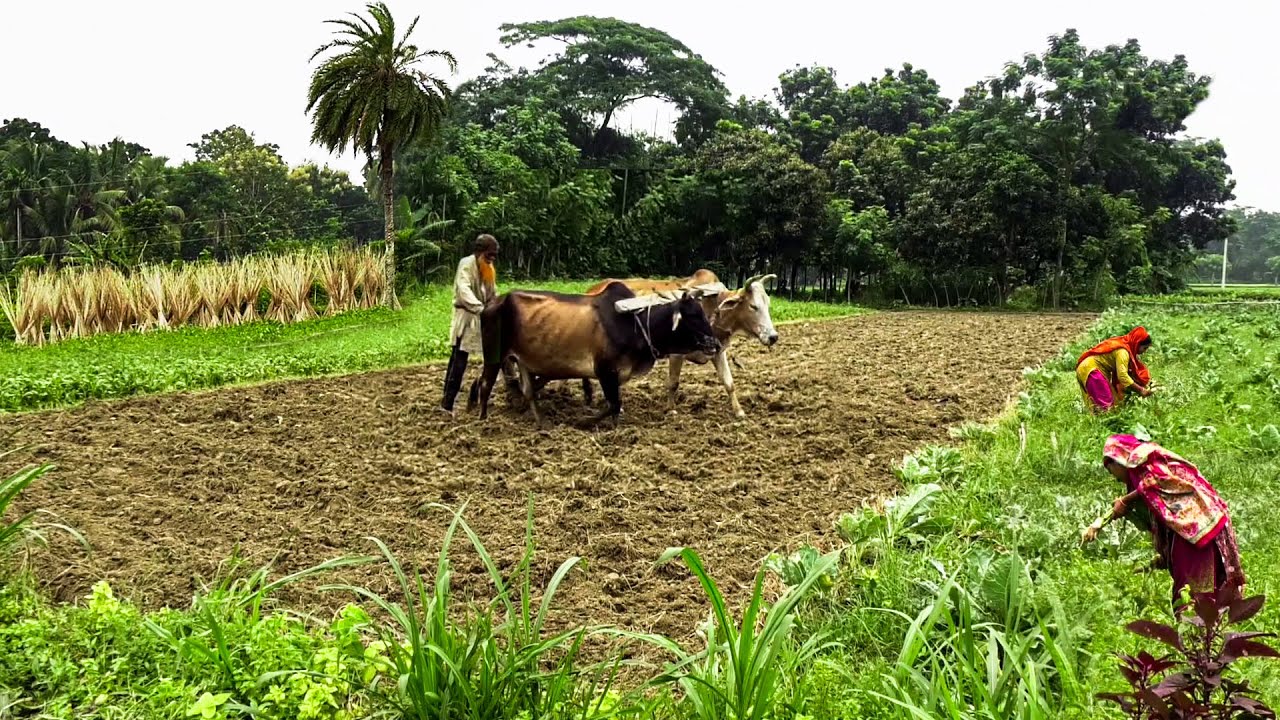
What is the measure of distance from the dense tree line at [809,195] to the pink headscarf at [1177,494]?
62.9 ft

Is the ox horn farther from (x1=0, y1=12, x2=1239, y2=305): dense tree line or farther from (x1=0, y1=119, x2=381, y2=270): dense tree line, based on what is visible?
(x1=0, y1=119, x2=381, y2=270): dense tree line

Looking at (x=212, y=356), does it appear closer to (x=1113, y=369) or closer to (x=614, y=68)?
(x=1113, y=369)

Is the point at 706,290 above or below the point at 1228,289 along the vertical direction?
below

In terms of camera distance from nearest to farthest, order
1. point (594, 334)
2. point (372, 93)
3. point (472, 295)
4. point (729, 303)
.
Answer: point (594, 334) < point (472, 295) < point (729, 303) < point (372, 93)

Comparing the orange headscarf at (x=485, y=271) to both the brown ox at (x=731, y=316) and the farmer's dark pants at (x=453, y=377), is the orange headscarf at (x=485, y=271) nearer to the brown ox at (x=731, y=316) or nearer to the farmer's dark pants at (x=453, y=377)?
the farmer's dark pants at (x=453, y=377)

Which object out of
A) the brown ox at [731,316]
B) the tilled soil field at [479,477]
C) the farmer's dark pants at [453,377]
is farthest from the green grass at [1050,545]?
the farmer's dark pants at [453,377]

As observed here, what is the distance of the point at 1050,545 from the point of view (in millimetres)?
4496

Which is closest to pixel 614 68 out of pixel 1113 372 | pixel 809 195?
pixel 809 195

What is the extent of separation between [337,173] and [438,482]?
1753 inches

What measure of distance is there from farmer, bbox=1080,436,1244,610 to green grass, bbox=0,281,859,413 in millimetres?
10163

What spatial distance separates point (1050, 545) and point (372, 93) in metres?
18.7

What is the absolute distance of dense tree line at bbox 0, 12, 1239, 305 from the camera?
27.2 metres

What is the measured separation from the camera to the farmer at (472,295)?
8414 millimetres

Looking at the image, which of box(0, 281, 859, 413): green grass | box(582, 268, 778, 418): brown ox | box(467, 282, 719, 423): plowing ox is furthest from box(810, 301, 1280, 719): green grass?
box(0, 281, 859, 413): green grass
